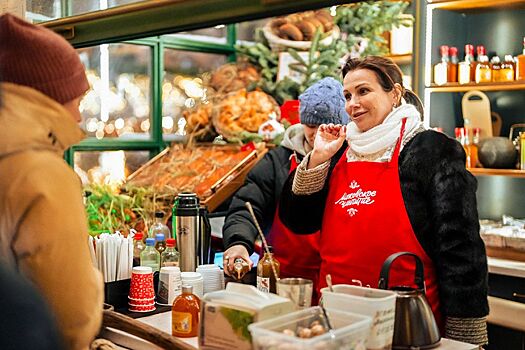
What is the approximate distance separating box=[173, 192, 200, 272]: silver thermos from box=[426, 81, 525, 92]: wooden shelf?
245 cm

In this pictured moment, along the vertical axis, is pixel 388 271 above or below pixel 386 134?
below

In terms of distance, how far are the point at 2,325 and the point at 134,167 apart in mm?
4968

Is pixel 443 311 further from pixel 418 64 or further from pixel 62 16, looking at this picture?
pixel 418 64

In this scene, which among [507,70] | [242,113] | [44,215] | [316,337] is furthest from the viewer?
[242,113]

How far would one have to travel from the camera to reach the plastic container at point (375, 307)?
5.94ft

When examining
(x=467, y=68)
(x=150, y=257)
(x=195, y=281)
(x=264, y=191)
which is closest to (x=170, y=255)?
(x=150, y=257)

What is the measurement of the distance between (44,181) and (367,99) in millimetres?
1673

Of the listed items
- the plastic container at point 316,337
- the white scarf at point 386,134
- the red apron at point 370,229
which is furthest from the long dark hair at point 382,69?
the plastic container at point 316,337

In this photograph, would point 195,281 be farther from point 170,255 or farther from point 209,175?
point 209,175

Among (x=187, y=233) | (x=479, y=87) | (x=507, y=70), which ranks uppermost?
(x=507, y=70)

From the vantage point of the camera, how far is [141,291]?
2746 millimetres

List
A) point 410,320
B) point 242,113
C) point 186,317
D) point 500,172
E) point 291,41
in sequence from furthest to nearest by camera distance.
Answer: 1. point 291,41
2. point 242,113
3. point 500,172
4. point 186,317
5. point 410,320

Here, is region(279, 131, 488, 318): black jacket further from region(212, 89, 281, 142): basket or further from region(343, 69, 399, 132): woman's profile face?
region(212, 89, 281, 142): basket

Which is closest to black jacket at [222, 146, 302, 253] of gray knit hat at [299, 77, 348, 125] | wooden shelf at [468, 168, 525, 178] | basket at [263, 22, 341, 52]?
gray knit hat at [299, 77, 348, 125]
